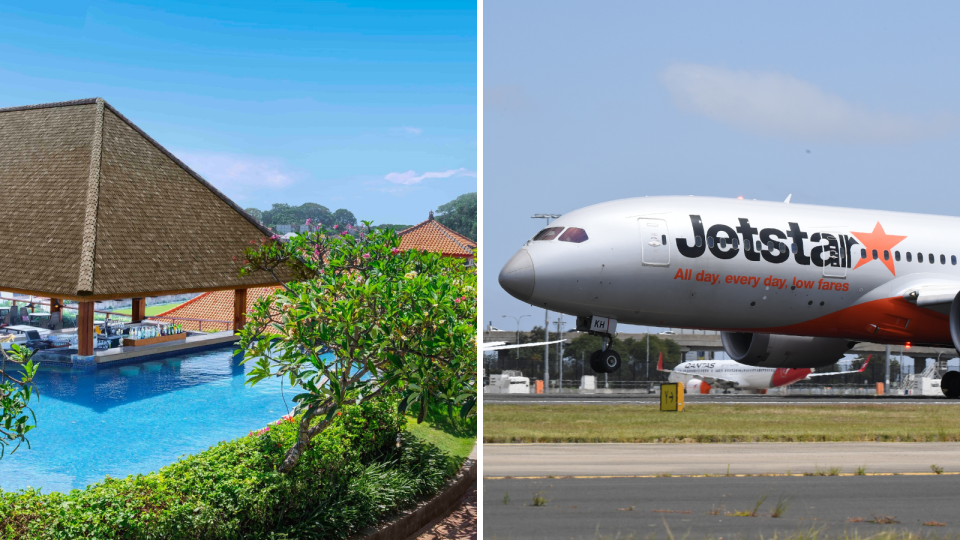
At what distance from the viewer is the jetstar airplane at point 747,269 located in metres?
21.5

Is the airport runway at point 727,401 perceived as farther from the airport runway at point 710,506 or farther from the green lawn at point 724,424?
the airport runway at point 710,506

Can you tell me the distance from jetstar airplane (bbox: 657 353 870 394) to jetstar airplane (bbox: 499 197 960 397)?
56.6 m

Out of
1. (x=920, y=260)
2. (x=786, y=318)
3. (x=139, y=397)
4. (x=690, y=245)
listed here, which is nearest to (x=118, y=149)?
(x=139, y=397)

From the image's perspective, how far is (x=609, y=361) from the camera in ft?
60.9

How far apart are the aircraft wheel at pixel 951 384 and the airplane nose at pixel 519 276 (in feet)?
64.8

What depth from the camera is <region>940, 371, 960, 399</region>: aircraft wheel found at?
100 ft

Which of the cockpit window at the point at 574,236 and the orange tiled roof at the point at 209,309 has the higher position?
the cockpit window at the point at 574,236

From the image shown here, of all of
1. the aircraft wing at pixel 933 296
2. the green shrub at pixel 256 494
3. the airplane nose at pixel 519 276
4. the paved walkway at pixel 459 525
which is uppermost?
the airplane nose at pixel 519 276

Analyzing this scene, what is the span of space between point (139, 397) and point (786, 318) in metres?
20.9

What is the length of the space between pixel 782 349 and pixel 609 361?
1459cm

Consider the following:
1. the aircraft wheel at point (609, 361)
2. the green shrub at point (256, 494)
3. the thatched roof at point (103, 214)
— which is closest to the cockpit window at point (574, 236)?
the aircraft wheel at point (609, 361)

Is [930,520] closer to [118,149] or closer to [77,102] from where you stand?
[118,149]

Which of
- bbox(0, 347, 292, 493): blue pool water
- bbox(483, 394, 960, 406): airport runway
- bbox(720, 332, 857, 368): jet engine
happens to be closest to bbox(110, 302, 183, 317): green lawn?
bbox(483, 394, 960, 406): airport runway

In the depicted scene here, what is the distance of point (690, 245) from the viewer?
926 inches
